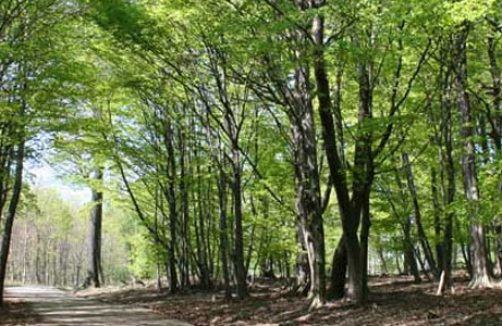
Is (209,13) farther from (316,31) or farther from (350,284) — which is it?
(350,284)

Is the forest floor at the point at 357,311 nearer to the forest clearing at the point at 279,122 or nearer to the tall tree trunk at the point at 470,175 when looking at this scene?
the forest clearing at the point at 279,122

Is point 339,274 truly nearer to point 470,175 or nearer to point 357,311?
point 357,311

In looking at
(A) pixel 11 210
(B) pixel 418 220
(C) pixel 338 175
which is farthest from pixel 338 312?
(A) pixel 11 210

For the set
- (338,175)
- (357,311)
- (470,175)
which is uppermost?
(470,175)

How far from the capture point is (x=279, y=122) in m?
16.9

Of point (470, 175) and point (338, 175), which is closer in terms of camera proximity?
point (338, 175)

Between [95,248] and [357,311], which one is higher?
[95,248]

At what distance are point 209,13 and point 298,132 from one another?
3.81 m

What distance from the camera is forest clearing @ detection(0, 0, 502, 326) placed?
1123 centimetres

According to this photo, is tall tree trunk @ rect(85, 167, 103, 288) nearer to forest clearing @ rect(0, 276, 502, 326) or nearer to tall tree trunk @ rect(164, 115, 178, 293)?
tall tree trunk @ rect(164, 115, 178, 293)

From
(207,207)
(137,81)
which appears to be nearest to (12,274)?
(207,207)

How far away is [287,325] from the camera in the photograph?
1117cm

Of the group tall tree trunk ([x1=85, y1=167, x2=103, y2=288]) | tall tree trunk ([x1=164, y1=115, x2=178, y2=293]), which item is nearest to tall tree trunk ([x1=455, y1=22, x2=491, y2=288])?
tall tree trunk ([x1=164, y1=115, x2=178, y2=293])

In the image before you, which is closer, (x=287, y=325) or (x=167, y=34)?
(x=287, y=325)
